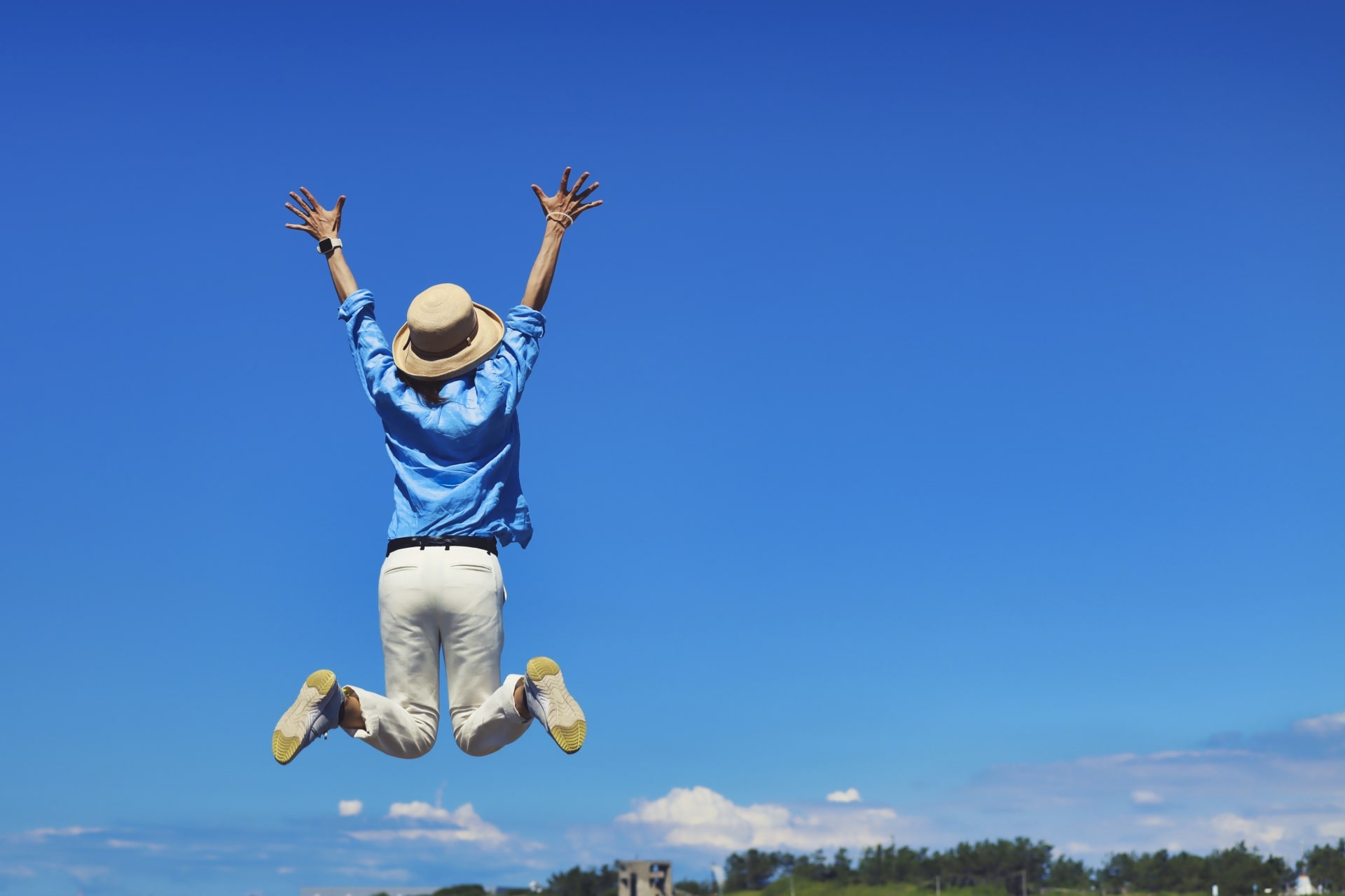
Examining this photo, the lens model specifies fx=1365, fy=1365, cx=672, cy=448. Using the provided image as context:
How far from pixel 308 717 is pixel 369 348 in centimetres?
264

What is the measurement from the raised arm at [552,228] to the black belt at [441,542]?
168cm

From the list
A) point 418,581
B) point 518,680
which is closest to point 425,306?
point 418,581

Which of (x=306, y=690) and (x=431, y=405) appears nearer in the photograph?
(x=306, y=690)

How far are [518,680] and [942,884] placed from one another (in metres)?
61.1

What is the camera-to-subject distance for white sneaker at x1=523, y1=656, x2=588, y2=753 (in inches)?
309

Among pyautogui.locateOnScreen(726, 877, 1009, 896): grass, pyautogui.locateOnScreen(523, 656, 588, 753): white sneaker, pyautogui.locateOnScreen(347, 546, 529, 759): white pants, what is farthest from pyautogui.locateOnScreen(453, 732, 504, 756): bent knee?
pyautogui.locateOnScreen(726, 877, 1009, 896): grass

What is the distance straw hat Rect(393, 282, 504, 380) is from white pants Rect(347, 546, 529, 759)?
124 centimetres

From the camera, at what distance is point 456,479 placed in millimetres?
8914

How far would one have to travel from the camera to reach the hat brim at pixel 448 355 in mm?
9047

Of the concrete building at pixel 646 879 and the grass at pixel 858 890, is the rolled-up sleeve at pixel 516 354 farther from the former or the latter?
the grass at pixel 858 890

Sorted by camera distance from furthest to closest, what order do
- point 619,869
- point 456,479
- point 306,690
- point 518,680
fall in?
point 619,869, point 456,479, point 518,680, point 306,690

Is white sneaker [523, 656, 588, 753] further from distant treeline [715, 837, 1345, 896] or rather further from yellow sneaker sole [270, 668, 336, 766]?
distant treeline [715, 837, 1345, 896]

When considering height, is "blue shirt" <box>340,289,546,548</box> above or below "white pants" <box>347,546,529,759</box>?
above

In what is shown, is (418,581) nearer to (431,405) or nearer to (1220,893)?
(431,405)
